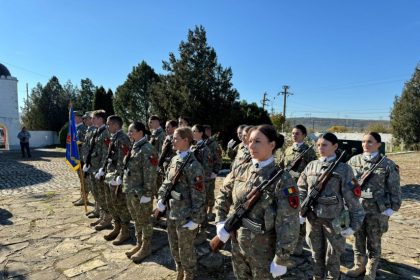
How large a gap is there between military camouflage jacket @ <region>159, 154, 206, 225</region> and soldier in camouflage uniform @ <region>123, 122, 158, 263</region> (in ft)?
2.59

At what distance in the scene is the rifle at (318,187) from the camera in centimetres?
372

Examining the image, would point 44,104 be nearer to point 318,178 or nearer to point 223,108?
point 223,108

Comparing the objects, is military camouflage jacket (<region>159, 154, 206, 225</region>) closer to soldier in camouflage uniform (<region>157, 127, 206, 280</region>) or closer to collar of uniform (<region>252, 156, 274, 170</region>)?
soldier in camouflage uniform (<region>157, 127, 206, 280</region>)

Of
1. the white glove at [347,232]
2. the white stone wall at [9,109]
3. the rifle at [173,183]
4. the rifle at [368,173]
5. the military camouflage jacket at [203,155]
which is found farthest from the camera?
the white stone wall at [9,109]

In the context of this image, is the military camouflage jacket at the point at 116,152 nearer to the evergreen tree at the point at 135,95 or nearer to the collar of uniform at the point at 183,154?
the collar of uniform at the point at 183,154

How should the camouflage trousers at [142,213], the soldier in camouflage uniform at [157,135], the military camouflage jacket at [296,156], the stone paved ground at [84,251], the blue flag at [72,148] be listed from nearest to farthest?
1. the stone paved ground at [84,251]
2. the camouflage trousers at [142,213]
3. the military camouflage jacket at [296,156]
4. the soldier in camouflage uniform at [157,135]
5. the blue flag at [72,148]

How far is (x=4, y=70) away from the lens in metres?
26.8

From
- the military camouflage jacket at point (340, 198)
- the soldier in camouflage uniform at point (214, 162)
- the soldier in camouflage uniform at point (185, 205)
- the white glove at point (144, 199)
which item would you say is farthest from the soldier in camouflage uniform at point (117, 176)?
the military camouflage jacket at point (340, 198)

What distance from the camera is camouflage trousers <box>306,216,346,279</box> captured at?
3.62 metres

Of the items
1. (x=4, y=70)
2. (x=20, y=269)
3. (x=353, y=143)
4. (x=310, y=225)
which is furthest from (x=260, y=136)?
(x=4, y=70)

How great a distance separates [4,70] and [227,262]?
2898 centimetres

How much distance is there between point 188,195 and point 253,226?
4.73 ft

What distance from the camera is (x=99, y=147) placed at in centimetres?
A: 633

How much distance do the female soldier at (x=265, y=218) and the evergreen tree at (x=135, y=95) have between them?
2715cm
